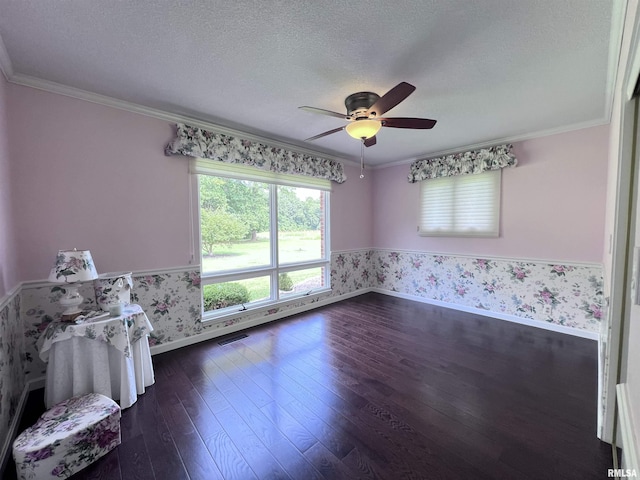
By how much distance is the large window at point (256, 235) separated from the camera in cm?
304

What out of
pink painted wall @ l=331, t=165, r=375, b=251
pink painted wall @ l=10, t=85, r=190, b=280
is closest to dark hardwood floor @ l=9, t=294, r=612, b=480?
pink painted wall @ l=10, t=85, r=190, b=280

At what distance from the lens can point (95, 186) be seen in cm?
229

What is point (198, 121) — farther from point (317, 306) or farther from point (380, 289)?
point (380, 289)

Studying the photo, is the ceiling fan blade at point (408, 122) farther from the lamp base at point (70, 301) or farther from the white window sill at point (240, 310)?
the lamp base at point (70, 301)

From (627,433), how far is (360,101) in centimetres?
236

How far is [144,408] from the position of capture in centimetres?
189

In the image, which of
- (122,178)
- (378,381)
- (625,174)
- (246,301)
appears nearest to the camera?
(625,174)

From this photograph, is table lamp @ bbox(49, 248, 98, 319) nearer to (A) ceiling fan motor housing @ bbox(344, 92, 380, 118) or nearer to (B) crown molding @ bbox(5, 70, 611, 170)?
(B) crown molding @ bbox(5, 70, 611, 170)

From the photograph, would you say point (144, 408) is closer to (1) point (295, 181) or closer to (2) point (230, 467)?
(2) point (230, 467)

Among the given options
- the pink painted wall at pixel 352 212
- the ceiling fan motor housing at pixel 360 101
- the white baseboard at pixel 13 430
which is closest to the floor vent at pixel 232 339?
the white baseboard at pixel 13 430

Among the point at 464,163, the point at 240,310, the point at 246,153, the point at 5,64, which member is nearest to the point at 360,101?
the point at 246,153

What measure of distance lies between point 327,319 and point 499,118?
3139mm

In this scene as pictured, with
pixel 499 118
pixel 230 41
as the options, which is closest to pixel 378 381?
pixel 230 41

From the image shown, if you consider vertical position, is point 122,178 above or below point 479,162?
below
